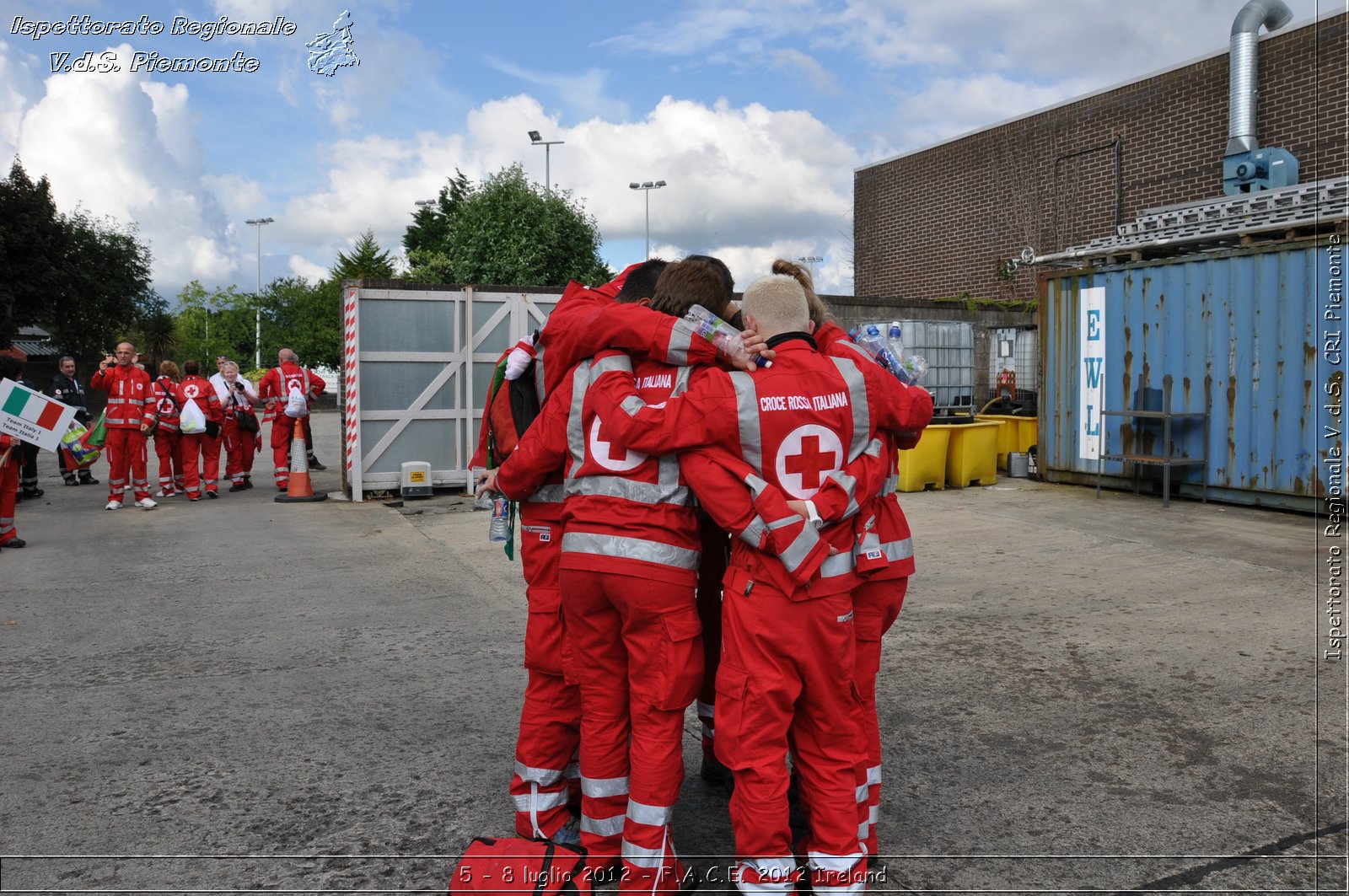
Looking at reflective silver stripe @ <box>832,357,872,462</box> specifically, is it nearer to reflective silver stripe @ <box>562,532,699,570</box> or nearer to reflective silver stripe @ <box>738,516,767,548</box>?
reflective silver stripe @ <box>738,516,767,548</box>

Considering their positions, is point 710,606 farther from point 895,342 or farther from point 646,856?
point 895,342

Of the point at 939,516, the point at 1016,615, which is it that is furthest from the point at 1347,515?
the point at 1016,615

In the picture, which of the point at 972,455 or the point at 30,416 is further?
the point at 972,455

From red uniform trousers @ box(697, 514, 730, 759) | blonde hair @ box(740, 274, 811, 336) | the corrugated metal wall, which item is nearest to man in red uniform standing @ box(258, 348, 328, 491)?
the corrugated metal wall

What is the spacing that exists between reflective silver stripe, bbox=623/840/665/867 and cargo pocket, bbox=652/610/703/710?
0.44m

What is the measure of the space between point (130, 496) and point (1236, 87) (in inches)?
716

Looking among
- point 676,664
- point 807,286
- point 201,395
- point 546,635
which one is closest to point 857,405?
point 807,286

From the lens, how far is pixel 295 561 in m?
8.66

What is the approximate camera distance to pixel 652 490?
10.0 feet

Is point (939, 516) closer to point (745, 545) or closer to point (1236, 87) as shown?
point (745, 545)

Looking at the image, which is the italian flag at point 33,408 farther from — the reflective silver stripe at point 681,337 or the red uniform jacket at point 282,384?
the reflective silver stripe at point 681,337

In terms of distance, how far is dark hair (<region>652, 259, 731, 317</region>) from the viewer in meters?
3.24

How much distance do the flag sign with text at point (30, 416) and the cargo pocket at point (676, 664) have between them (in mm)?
8211

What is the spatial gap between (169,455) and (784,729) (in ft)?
41.5
